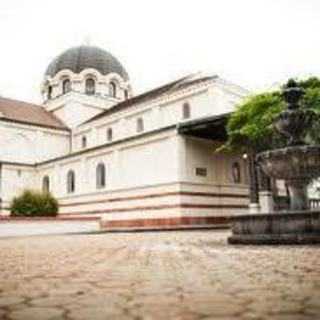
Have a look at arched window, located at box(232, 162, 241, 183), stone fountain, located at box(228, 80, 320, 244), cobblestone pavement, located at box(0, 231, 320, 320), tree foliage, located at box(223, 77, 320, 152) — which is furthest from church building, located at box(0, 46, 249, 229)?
cobblestone pavement, located at box(0, 231, 320, 320)

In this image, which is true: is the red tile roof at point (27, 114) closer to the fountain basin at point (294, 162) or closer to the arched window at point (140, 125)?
the arched window at point (140, 125)

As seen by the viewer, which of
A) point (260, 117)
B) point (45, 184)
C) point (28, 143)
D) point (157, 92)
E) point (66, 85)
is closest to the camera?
point (260, 117)

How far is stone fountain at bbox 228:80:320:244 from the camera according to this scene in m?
10.1

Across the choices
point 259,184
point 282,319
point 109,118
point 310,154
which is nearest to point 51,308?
point 282,319

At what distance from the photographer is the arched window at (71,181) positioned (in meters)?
37.4

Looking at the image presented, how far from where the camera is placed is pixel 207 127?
1119 inches

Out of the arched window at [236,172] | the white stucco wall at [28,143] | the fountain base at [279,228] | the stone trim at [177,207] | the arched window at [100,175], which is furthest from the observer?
the white stucco wall at [28,143]

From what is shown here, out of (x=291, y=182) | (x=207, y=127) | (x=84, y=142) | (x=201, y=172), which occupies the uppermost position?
(x=84, y=142)

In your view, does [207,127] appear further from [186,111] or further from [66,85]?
[66,85]

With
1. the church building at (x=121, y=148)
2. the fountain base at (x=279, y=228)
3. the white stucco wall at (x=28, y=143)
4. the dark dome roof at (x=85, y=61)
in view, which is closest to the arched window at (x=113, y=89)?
the church building at (x=121, y=148)

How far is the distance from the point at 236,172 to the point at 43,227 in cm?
1354

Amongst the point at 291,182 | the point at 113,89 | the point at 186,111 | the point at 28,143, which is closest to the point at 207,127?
the point at 186,111

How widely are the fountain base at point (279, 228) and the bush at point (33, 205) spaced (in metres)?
21.4

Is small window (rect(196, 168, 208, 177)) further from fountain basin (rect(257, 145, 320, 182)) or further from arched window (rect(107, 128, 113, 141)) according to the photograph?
fountain basin (rect(257, 145, 320, 182))
